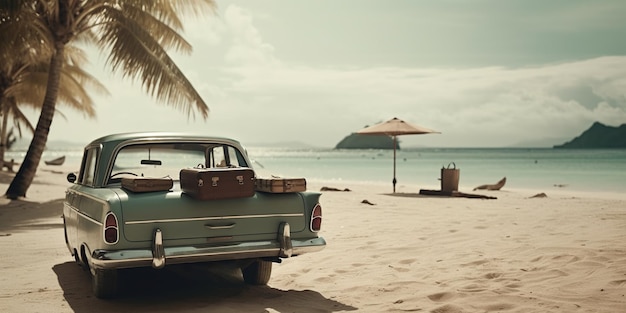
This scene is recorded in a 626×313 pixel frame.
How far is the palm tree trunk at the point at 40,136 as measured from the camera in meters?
16.6

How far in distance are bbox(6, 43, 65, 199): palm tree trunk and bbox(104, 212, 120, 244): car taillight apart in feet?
42.6

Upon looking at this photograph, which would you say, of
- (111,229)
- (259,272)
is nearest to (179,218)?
(111,229)

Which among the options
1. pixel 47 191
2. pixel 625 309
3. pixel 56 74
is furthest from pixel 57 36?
pixel 625 309

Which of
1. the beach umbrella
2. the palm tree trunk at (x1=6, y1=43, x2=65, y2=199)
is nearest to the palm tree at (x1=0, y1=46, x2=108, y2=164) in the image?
the palm tree trunk at (x1=6, y1=43, x2=65, y2=199)

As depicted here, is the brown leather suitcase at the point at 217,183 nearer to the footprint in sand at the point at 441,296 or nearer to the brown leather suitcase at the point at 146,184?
the brown leather suitcase at the point at 146,184

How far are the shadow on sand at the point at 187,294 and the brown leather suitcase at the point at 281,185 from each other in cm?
104

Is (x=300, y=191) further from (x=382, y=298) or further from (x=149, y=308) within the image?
(x=149, y=308)

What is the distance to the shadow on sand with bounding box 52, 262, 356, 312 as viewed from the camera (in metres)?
5.35

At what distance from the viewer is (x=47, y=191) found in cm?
2067

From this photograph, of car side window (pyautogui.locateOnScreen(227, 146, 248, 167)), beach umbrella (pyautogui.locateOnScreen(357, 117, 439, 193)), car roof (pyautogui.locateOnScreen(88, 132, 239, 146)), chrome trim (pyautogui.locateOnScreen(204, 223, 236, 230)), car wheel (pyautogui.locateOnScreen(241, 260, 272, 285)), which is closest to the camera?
chrome trim (pyautogui.locateOnScreen(204, 223, 236, 230))

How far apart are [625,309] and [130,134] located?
4.76 metres

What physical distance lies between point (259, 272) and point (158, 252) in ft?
5.34

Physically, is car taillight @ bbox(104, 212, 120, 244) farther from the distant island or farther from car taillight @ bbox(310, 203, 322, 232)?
the distant island

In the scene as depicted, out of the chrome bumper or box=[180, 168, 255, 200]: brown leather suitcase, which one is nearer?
the chrome bumper
